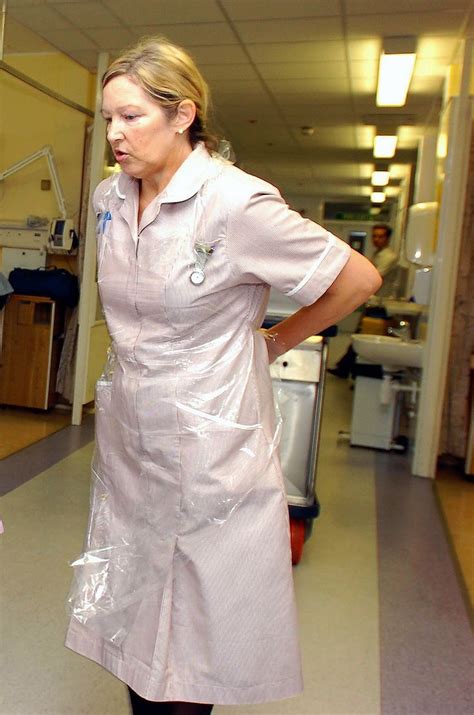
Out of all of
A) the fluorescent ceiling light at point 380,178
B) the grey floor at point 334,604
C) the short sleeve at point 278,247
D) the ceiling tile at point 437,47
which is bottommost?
the grey floor at point 334,604

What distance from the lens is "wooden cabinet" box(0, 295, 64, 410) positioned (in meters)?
4.95

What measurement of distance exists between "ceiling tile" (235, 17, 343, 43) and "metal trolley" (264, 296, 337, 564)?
7.15ft

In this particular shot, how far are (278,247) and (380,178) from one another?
30.3 ft

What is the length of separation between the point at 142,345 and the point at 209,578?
0.42 metres

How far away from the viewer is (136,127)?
1120mm

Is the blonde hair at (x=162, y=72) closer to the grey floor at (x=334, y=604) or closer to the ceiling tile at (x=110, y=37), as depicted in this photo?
the grey floor at (x=334, y=604)

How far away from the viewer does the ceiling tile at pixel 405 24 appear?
3734 mm

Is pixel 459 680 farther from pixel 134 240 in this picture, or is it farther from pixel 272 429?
pixel 134 240

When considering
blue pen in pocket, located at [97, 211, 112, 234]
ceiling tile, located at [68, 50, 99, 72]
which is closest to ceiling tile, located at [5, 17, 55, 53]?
ceiling tile, located at [68, 50, 99, 72]

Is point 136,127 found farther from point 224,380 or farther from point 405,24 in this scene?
point 405,24

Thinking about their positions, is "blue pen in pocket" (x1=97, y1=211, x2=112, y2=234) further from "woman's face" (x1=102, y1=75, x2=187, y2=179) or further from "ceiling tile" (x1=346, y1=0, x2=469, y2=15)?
"ceiling tile" (x1=346, y1=0, x2=469, y2=15)

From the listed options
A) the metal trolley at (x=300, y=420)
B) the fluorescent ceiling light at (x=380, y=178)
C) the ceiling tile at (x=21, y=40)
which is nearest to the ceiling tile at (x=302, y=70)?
the ceiling tile at (x=21, y=40)

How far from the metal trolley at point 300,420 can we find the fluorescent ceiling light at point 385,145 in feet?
16.1

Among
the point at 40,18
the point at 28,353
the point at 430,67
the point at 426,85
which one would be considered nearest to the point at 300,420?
the point at 28,353
